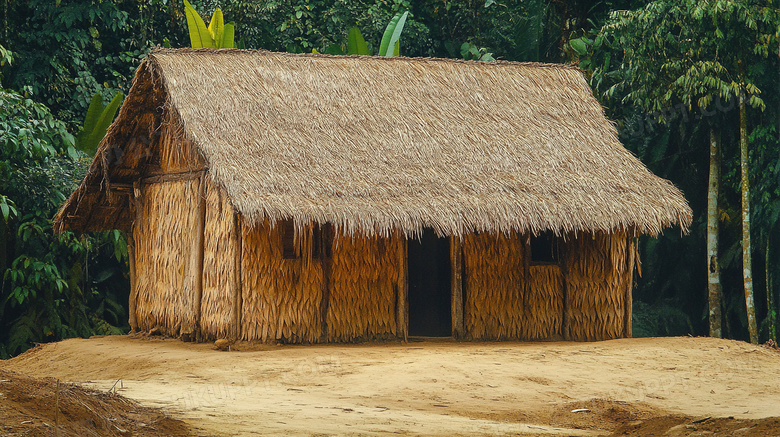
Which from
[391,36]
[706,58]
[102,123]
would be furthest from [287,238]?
[706,58]

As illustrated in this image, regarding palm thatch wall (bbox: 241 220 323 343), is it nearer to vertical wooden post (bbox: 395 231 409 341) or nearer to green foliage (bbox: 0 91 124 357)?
vertical wooden post (bbox: 395 231 409 341)

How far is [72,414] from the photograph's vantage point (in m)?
4.85

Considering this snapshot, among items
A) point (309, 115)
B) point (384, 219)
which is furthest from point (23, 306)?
point (384, 219)

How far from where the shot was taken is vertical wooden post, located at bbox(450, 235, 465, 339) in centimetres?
1049

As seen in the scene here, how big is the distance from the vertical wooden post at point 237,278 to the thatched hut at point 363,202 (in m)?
0.02

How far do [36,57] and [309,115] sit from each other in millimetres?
6502

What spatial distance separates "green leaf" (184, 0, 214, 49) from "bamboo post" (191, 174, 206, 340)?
4514 mm

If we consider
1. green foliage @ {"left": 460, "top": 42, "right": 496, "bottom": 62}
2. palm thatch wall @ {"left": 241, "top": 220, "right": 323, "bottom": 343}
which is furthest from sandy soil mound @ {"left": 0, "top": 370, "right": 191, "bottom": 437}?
green foliage @ {"left": 460, "top": 42, "right": 496, "bottom": 62}

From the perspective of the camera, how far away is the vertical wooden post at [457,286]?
34.4 ft

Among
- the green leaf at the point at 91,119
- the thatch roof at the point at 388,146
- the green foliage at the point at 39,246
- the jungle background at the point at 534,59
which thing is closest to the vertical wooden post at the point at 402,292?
the thatch roof at the point at 388,146

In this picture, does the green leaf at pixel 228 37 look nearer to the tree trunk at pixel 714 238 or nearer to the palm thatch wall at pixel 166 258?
the palm thatch wall at pixel 166 258

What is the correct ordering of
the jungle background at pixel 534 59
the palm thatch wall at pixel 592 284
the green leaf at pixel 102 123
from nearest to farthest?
the palm thatch wall at pixel 592 284
the jungle background at pixel 534 59
the green leaf at pixel 102 123

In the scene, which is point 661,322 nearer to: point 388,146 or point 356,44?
point 356,44

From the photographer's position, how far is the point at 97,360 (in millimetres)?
9312
